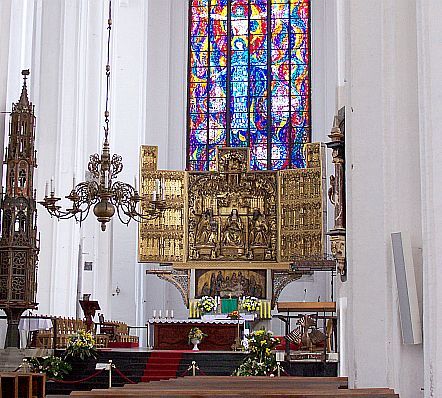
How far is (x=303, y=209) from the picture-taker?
2391cm

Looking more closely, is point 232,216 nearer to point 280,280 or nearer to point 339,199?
point 280,280

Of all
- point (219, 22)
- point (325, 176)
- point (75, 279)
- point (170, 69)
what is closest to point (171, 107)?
point (170, 69)

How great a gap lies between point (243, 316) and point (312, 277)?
4.62 meters

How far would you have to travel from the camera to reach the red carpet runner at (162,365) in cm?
1686

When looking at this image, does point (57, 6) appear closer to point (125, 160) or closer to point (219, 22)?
point (125, 160)

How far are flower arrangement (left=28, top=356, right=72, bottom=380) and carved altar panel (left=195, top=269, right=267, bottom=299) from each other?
8824 millimetres

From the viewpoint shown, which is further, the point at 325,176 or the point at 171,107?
the point at 171,107

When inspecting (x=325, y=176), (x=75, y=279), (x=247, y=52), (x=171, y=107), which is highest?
(x=247, y=52)

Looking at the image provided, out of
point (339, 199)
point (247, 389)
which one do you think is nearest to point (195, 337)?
point (339, 199)

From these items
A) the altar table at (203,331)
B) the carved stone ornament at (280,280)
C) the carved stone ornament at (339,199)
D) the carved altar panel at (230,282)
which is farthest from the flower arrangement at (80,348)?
the carved stone ornament at (280,280)

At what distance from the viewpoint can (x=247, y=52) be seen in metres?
28.7

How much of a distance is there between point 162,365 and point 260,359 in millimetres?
2849

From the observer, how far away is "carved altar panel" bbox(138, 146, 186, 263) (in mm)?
24078

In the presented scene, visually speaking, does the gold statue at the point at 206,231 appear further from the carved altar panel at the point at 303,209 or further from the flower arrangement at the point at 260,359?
the flower arrangement at the point at 260,359
